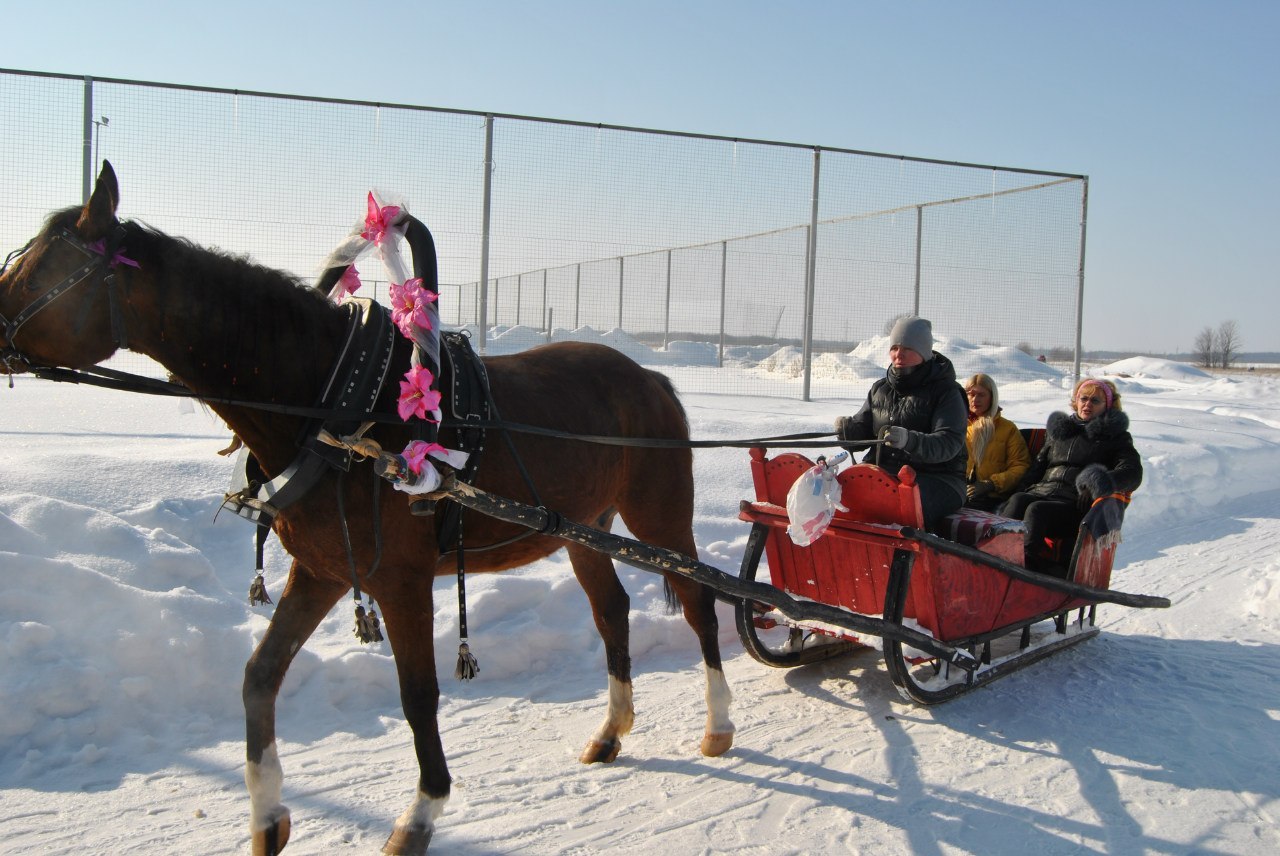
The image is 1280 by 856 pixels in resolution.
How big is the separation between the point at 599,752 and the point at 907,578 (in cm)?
148

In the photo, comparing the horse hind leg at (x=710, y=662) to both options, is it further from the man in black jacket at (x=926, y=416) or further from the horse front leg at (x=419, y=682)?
the horse front leg at (x=419, y=682)

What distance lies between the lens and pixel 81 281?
2467mm

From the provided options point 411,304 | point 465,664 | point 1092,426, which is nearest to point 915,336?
point 1092,426

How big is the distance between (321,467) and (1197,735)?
3520mm

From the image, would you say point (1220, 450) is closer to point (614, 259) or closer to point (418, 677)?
point (614, 259)

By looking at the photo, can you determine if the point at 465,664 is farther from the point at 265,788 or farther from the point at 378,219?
the point at 378,219

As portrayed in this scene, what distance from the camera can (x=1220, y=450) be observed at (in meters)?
10.1

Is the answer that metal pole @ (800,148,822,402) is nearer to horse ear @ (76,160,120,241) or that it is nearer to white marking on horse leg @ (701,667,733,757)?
white marking on horse leg @ (701,667,733,757)

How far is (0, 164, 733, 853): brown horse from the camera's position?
8.15ft

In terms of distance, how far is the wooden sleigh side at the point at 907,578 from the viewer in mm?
4016

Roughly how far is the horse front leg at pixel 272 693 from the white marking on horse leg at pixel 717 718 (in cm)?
159

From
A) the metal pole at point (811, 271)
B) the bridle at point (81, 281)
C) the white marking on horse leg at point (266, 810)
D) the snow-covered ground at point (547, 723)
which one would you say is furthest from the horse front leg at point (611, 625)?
the metal pole at point (811, 271)

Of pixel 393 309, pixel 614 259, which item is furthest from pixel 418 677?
pixel 614 259

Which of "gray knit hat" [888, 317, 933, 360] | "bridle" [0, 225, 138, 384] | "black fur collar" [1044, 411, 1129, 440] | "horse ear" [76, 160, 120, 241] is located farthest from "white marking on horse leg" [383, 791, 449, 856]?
"black fur collar" [1044, 411, 1129, 440]
